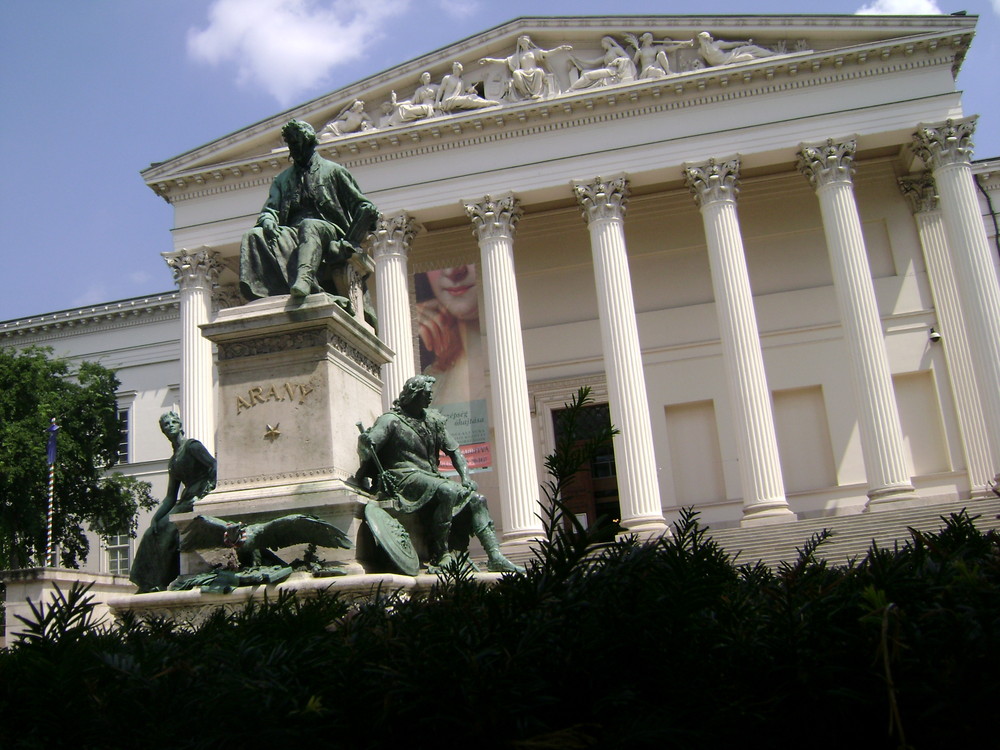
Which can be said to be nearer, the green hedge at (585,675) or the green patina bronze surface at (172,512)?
the green hedge at (585,675)

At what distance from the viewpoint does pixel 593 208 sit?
2525cm

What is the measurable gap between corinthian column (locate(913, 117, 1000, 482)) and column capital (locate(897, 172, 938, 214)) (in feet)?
8.34

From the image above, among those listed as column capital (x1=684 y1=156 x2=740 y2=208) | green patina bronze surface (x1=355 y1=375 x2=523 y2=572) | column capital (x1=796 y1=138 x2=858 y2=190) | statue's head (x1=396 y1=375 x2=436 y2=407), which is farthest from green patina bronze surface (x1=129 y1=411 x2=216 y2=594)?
column capital (x1=796 y1=138 x2=858 y2=190)

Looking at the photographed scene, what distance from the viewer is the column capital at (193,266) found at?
27.4 m

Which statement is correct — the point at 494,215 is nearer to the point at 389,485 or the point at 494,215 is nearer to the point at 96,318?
the point at 389,485

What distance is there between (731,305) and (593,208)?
175 inches

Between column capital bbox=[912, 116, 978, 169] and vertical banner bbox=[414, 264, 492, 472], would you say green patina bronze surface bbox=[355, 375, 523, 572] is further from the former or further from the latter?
column capital bbox=[912, 116, 978, 169]

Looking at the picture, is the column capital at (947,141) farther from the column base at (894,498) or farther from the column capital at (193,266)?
the column capital at (193,266)

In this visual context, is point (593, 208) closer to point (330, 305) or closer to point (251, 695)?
point (330, 305)

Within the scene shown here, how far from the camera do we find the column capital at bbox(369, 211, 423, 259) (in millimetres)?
26281

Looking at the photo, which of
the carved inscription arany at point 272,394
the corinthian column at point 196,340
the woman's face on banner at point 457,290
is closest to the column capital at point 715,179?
the woman's face on banner at point 457,290

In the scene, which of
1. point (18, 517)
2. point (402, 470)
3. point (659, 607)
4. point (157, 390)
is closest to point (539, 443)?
point (18, 517)

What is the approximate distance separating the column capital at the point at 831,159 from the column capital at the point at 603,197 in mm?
4739

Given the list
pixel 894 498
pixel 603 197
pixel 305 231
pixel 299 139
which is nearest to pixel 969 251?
pixel 894 498
